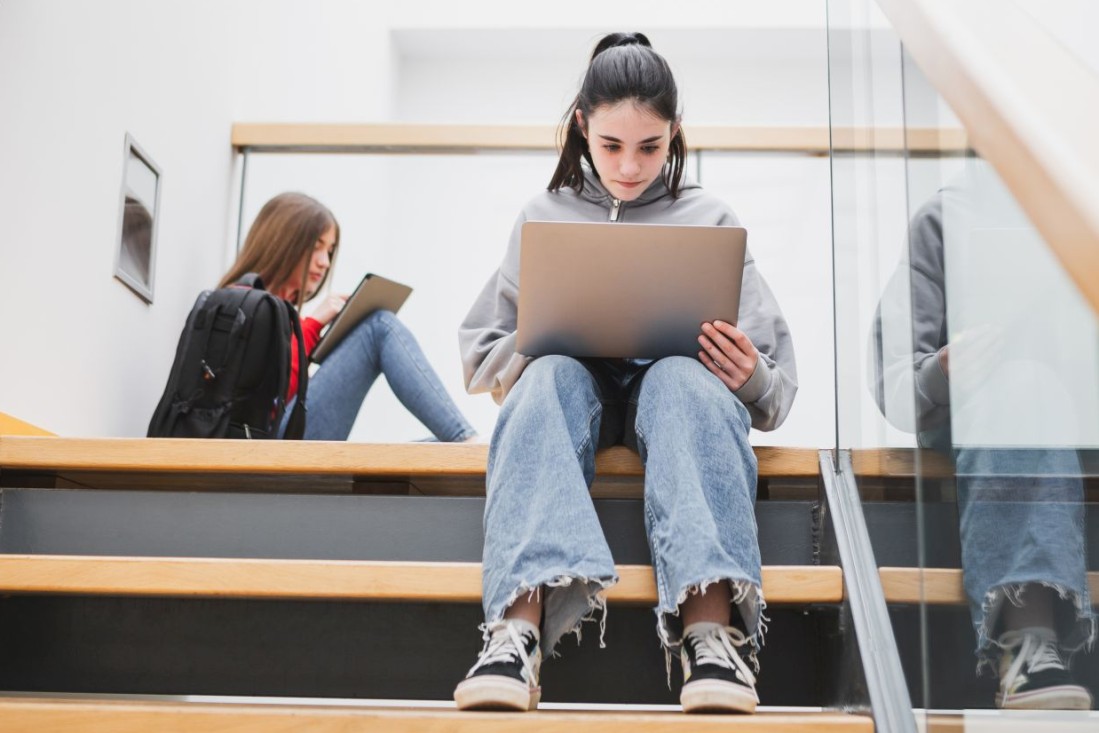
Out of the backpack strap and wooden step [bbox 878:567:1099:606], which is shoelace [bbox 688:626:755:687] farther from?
the backpack strap

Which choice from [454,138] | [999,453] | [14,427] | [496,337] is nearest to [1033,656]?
[999,453]

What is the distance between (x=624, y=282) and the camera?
1580mm

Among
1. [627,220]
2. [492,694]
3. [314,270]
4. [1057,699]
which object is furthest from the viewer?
[314,270]

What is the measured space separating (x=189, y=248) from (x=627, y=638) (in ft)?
6.66

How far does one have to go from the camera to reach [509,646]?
4.43ft

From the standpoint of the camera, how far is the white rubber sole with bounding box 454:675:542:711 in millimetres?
1301

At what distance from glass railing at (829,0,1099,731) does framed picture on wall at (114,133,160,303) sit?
1.75 metres

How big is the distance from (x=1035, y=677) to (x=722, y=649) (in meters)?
0.42

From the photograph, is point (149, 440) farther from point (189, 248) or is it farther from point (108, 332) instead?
point (189, 248)

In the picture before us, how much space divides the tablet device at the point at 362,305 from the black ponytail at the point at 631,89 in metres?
0.95

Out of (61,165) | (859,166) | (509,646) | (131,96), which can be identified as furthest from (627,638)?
(131,96)

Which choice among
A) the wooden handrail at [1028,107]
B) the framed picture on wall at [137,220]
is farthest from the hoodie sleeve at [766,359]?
the framed picture on wall at [137,220]

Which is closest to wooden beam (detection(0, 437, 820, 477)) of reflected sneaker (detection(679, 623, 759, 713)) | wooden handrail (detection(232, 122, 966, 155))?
reflected sneaker (detection(679, 623, 759, 713))

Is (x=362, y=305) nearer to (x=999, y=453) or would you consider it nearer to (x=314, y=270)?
(x=314, y=270)
